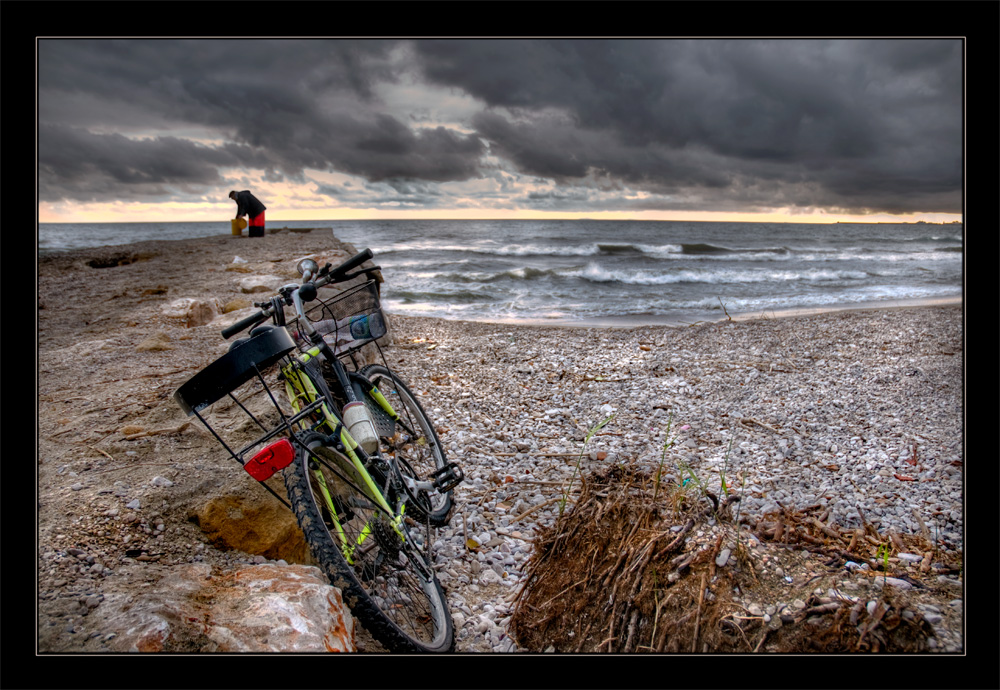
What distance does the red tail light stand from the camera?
1.72 m

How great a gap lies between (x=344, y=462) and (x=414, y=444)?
1.89 metres

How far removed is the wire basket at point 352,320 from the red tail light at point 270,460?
139 cm

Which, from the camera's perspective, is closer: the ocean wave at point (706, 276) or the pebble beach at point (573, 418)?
the pebble beach at point (573, 418)

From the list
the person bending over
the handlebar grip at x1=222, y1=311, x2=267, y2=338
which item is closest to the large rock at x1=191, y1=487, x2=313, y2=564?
the handlebar grip at x1=222, y1=311, x2=267, y2=338

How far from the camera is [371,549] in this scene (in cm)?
236

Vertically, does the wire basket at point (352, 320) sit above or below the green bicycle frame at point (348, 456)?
above

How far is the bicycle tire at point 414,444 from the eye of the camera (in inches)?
128

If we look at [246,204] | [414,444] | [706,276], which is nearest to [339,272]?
[414,444]

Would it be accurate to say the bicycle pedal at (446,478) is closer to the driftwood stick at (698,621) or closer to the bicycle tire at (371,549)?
the bicycle tire at (371,549)

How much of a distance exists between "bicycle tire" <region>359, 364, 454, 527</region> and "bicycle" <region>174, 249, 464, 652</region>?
2cm

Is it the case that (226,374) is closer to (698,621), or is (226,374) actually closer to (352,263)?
(352,263)

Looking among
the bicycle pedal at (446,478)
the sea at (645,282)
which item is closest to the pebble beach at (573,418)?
the bicycle pedal at (446,478)

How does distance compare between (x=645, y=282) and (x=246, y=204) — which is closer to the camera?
(x=246, y=204)
